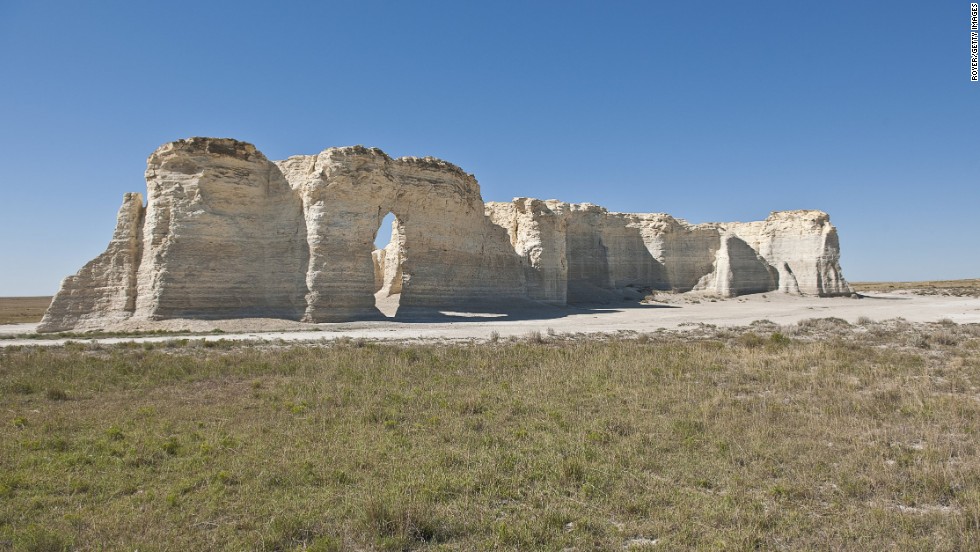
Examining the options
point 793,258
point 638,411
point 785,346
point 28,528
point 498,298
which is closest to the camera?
point 28,528

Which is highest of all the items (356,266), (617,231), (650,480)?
(617,231)

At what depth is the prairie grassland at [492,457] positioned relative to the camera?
4.74 meters

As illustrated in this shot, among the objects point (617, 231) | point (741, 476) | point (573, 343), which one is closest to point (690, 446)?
point (741, 476)

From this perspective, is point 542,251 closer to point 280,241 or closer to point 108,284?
point 280,241

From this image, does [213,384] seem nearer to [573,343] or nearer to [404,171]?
[573,343]

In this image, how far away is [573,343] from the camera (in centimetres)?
1764

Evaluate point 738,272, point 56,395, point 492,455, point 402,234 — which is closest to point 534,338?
point 492,455

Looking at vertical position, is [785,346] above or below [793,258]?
below

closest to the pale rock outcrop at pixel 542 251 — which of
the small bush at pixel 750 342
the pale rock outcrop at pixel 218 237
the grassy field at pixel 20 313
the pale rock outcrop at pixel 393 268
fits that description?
the pale rock outcrop at pixel 393 268

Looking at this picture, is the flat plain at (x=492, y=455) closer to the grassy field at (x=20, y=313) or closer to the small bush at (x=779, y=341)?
the small bush at (x=779, y=341)

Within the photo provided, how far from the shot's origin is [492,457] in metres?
6.54

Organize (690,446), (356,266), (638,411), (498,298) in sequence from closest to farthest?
(690,446)
(638,411)
(356,266)
(498,298)

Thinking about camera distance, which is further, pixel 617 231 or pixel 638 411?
pixel 617 231

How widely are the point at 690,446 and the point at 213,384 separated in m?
9.34
